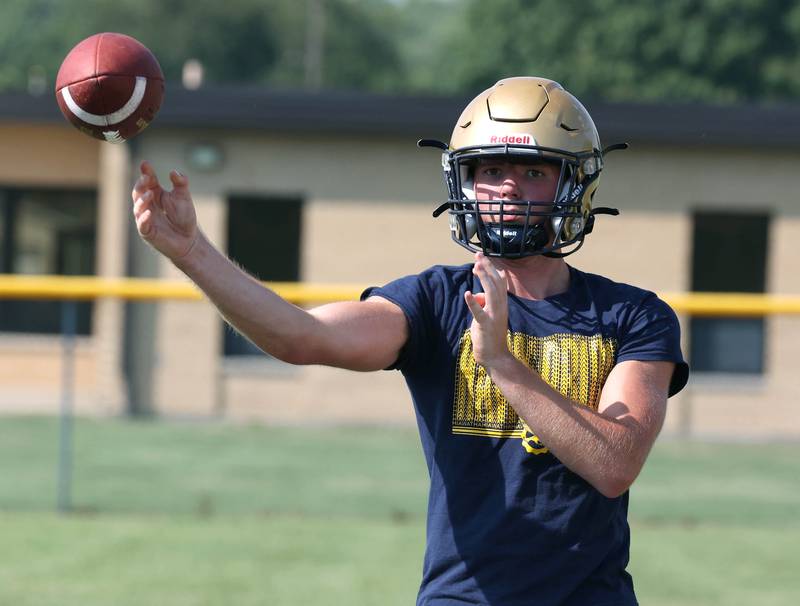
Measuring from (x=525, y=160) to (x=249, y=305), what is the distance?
2.77 feet

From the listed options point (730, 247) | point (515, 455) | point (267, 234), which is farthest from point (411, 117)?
point (515, 455)

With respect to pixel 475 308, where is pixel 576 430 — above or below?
below

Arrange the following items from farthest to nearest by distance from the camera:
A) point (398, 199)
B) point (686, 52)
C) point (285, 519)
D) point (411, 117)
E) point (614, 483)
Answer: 1. point (686, 52)
2. point (398, 199)
3. point (411, 117)
4. point (285, 519)
5. point (614, 483)

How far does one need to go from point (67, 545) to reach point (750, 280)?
34.2 feet

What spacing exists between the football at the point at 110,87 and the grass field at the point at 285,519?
3923 mm

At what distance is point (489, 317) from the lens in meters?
3.04

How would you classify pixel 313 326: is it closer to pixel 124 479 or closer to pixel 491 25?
pixel 124 479

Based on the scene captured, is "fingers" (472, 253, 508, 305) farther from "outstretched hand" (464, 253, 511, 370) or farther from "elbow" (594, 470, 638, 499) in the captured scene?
"elbow" (594, 470, 638, 499)

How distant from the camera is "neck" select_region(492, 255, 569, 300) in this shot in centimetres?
347

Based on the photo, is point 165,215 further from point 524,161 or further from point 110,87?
point 524,161

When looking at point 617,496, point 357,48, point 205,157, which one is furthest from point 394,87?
point 617,496

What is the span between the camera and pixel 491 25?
46.9 meters

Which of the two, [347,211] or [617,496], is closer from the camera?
[617,496]

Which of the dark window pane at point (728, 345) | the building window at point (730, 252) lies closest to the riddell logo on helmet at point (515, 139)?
the dark window pane at point (728, 345)
